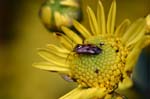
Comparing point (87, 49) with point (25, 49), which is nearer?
point (87, 49)

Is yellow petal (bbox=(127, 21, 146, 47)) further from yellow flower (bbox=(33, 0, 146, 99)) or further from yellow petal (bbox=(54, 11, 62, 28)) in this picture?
yellow petal (bbox=(54, 11, 62, 28))

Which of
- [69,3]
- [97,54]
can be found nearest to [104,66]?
[97,54]

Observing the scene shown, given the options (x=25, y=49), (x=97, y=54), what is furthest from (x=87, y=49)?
(x=25, y=49)

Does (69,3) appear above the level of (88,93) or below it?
above

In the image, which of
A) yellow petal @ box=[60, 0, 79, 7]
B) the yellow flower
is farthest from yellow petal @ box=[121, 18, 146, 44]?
yellow petal @ box=[60, 0, 79, 7]

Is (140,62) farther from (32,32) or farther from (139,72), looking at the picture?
(32,32)

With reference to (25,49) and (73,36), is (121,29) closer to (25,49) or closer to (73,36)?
(73,36)

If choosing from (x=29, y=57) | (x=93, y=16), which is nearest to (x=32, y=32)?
(x=29, y=57)
